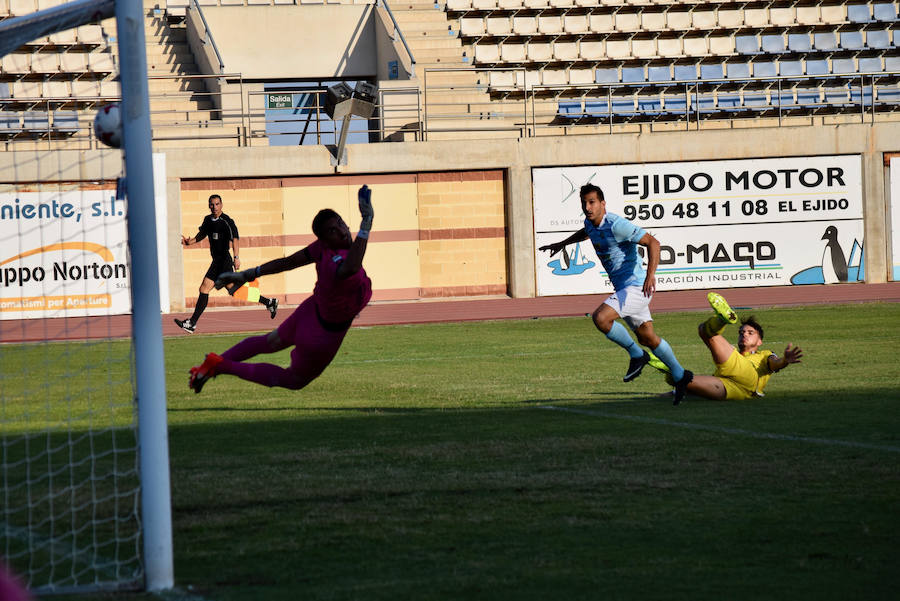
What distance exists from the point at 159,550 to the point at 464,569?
116cm

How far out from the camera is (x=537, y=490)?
590 centimetres

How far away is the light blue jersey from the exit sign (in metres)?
18.3

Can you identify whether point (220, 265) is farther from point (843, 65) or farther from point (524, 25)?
point (843, 65)

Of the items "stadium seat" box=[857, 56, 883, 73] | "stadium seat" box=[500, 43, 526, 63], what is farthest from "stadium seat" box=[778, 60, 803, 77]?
"stadium seat" box=[500, 43, 526, 63]

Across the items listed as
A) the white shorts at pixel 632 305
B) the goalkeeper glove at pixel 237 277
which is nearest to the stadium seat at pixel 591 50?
the white shorts at pixel 632 305

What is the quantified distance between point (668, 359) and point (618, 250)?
1300 mm

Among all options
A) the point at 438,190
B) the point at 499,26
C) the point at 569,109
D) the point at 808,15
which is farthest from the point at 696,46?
the point at 438,190

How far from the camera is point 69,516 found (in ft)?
17.7

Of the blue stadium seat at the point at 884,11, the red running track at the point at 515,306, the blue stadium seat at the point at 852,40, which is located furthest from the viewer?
the blue stadium seat at the point at 884,11

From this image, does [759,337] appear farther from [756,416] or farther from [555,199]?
[555,199]

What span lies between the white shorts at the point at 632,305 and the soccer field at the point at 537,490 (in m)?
A: 0.73

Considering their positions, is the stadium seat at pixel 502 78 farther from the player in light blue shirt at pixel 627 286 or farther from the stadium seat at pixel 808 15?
the player in light blue shirt at pixel 627 286

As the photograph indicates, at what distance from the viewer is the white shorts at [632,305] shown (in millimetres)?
9844

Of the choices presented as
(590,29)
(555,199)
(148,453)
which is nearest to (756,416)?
(148,453)
